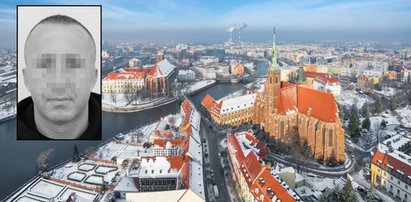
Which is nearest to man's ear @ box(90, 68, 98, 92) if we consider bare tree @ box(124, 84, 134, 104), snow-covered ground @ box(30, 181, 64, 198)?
snow-covered ground @ box(30, 181, 64, 198)

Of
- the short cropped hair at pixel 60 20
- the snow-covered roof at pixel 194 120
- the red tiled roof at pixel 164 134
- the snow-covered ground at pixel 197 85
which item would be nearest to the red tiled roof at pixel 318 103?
the snow-covered roof at pixel 194 120

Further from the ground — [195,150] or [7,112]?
[7,112]

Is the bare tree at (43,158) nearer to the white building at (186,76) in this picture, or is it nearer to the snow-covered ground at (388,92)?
the white building at (186,76)

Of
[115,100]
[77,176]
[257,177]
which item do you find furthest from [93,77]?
[115,100]

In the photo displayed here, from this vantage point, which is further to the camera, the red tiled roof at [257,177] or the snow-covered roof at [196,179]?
the snow-covered roof at [196,179]

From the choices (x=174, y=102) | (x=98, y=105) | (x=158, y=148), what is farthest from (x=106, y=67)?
(x=98, y=105)

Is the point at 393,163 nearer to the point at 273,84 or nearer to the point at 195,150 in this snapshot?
the point at 273,84

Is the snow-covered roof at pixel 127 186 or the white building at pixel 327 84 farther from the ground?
the white building at pixel 327 84
